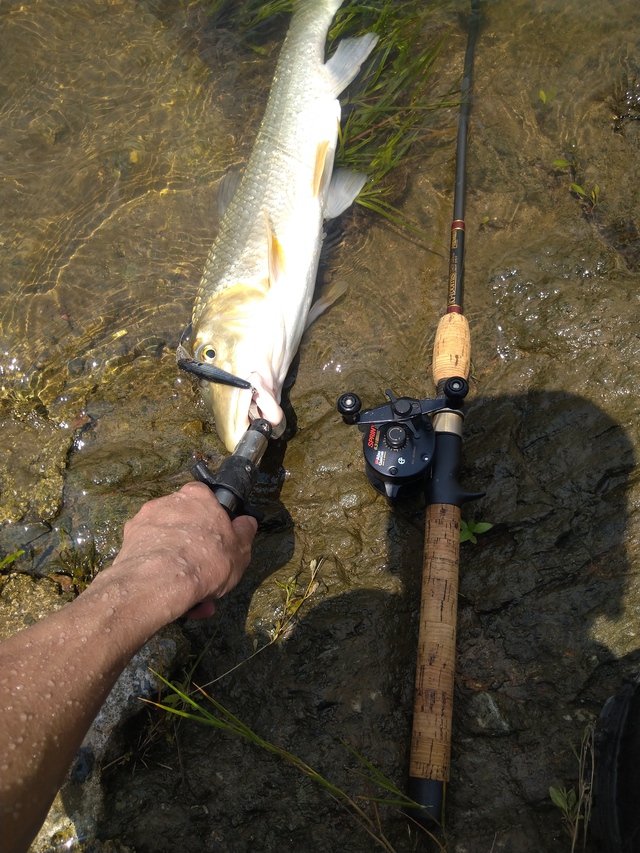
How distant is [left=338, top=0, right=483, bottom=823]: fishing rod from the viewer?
2.33 meters

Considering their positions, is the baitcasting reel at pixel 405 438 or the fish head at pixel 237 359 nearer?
the baitcasting reel at pixel 405 438

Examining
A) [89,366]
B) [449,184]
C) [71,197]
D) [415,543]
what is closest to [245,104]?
[71,197]

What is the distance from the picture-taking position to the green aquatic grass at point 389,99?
4.16 m

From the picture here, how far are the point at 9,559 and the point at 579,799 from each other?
9.39ft

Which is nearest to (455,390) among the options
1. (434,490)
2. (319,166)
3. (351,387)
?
(434,490)

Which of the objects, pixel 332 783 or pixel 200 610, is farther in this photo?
pixel 332 783

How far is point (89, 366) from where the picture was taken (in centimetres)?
383

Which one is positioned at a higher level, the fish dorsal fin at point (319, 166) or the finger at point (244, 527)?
the fish dorsal fin at point (319, 166)

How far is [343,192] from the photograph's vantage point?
13.1 ft

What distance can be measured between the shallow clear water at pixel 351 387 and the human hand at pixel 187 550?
660mm

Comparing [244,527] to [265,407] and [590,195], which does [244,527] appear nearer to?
[265,407]

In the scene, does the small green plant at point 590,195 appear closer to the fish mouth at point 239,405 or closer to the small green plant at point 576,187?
the small green plant at point 576,187

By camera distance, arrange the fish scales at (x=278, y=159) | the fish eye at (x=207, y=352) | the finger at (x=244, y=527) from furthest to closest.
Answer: the fish scales at (x=278, y=159), the fish eye at (x=207, y=352), the finger at (x=244, y=527)

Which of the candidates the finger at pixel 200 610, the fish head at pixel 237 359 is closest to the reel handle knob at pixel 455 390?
the fish head at pixel 237 359
